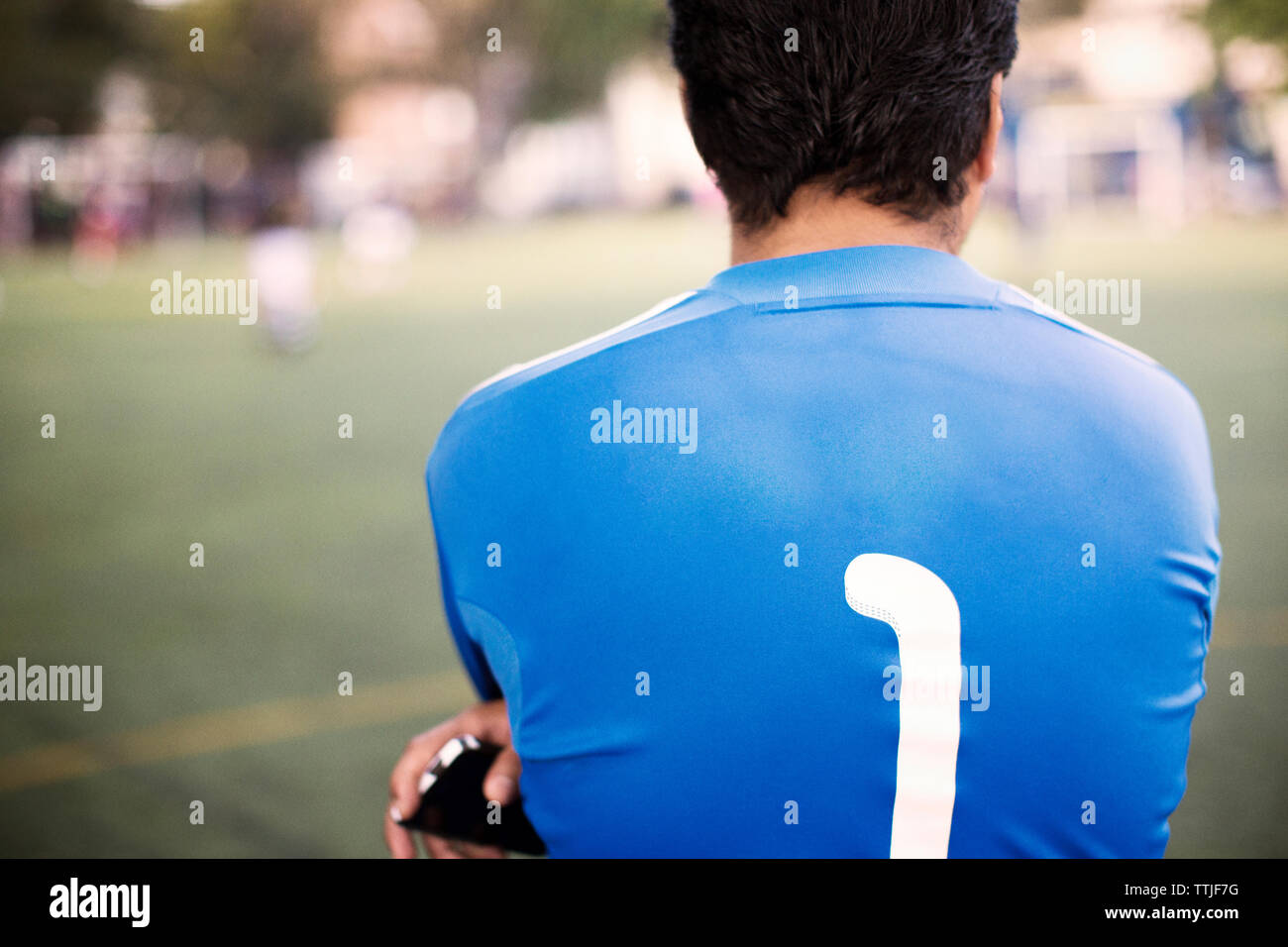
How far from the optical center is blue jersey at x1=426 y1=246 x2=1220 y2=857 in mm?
1326

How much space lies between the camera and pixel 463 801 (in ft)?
5.57

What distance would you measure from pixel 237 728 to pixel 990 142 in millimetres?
4084

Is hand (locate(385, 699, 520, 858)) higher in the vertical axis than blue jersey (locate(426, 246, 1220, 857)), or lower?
lower

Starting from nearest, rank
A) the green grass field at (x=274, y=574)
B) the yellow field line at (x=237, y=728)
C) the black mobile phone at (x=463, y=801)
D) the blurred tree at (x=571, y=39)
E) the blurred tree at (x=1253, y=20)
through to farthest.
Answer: the black mobile phone at (x=463, y=801)
the green grass field at (x=274, y=574)
the yellow field line at (x=237, y=728)
the blurred tree at (x=1253, y=20)
the blurred tree at (x=571, y=39)

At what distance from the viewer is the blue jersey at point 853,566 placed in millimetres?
1326

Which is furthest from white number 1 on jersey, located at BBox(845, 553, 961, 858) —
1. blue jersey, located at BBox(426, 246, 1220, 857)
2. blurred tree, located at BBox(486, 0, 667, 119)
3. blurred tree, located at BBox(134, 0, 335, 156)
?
blurred tree, located at BBox(134, 0, 335, 156)

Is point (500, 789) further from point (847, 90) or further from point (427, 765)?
point (847, 90)

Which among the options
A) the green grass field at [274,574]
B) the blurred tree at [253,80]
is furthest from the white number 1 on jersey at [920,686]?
the blurred tree at [253,80]

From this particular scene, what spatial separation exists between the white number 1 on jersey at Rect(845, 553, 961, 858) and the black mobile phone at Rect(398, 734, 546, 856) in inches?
22.1

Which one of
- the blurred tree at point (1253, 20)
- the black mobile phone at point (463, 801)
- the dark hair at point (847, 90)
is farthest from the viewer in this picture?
the blurred tree at point (1253, 20)

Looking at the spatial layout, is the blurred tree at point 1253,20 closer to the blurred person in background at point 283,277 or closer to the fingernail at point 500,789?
the blurred person in background at point 283,277

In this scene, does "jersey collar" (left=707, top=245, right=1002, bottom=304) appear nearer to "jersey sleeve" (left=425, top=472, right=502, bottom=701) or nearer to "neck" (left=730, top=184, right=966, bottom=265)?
"neck" (left=730, top=184, right=966, bottom=265)

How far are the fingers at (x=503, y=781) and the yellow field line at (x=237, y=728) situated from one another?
3080 mm
